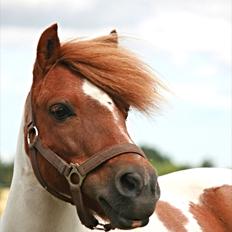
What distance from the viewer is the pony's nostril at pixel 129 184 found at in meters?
5.96

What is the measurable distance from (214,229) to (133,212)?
2.25 m

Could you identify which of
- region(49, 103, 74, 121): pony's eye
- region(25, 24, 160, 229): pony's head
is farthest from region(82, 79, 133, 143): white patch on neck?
region(49, 103, 74, 121): pony's eye

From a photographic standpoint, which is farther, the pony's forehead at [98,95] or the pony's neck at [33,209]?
the pony's neck at [33,209]

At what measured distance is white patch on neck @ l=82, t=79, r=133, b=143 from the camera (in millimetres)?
6316

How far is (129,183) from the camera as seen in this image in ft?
19.7

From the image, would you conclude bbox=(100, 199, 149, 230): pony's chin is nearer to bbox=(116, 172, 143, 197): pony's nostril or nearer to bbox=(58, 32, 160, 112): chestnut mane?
bbox=(116, 172, 143, 197): pony's nostril

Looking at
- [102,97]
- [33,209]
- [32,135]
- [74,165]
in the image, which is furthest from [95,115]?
[33,209]

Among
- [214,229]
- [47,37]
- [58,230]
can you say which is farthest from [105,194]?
[214,229]

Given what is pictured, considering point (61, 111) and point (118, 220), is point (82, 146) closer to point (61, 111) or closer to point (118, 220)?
point (61, 111)

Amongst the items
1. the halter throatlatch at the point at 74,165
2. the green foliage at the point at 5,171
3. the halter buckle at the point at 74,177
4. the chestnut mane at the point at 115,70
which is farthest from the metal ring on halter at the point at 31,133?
the green foliage at the point at 5,171

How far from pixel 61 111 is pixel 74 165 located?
1.33ft

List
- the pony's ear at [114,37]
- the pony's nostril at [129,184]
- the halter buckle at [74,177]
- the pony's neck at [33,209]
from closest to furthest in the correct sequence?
the pony's nostril at [129,184]
the halter buckle at [74,177]
the pony's neck at [33,209]
the pony's ear at [114,37]

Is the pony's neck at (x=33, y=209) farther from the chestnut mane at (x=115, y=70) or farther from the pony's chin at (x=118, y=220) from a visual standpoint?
the chestnut mane at (x=115, y=70)

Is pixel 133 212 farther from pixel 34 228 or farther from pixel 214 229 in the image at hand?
pixel 214 229
